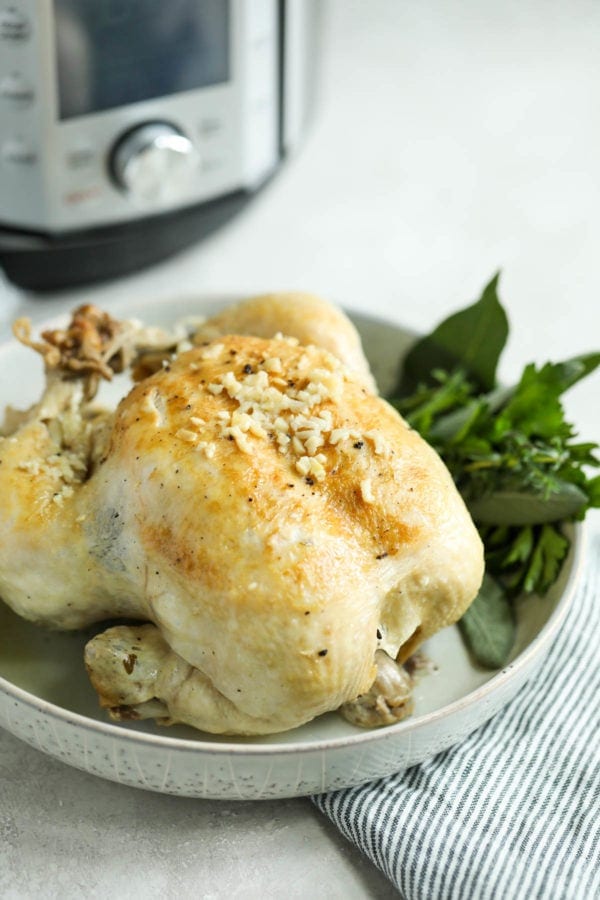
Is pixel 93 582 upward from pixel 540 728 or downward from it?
upward

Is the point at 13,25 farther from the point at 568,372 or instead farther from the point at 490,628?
the point at 490,628

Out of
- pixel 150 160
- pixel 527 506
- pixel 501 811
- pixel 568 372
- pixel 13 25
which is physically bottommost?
pixel 501 811

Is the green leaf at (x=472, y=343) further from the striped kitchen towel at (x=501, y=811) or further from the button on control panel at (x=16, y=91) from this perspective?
the button on control panel at (x=16, y=91)

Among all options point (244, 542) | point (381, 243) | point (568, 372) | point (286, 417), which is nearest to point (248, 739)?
point (244, 542)

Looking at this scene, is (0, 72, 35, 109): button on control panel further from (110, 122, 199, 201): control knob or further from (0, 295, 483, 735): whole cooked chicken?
(0, 295, 483, 735): whole cooked chicken

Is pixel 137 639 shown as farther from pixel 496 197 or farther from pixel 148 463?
pixel 496 197

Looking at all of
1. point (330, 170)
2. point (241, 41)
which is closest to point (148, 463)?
point (241, 41)
